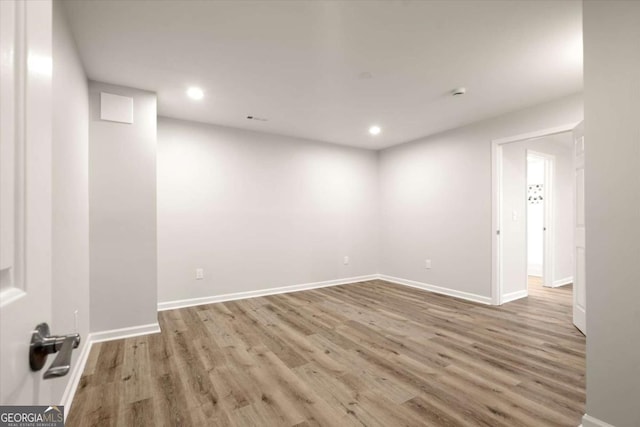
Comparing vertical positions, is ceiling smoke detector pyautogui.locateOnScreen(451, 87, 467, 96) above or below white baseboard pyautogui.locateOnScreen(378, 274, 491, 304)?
above

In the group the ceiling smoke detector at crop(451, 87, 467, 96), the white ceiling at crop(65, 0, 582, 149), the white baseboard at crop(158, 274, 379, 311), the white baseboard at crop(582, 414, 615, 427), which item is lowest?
the white baseboard at crop(158, 274, 379, 311)

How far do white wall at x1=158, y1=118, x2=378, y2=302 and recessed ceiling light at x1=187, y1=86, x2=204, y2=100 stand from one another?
0.85m

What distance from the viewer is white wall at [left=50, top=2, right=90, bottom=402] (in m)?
1.65

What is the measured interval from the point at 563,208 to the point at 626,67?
14.7 feet

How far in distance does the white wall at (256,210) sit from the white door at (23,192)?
134 inches

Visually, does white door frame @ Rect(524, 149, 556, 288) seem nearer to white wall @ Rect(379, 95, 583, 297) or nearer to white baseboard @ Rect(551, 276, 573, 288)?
white baseboard @ Rect(551, 276, 573, 288)

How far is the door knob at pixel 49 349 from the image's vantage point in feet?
1.60

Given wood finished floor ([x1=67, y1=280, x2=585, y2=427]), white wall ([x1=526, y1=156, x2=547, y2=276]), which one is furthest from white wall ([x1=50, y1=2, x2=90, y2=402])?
white wall ([x1=526, y1=156, x2=547, y2=276])

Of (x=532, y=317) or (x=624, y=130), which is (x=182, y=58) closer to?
(x=624, y=130)

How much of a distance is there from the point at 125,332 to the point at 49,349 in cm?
274

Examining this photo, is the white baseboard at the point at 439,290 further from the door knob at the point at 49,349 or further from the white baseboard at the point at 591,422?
the door knob at the point at 49,349

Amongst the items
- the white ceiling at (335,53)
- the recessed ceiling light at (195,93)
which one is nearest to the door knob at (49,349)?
the white ceiling at (335,53)

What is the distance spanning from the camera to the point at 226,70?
8.50ft

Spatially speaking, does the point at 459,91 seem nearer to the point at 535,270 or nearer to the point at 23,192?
the point at 23,192
